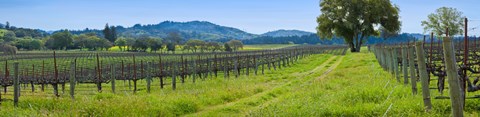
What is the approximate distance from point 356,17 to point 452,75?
4819cm

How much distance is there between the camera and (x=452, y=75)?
641 centimetres

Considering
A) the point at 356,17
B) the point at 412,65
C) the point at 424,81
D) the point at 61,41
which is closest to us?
the point at 424,81

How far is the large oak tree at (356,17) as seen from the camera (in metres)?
52.4

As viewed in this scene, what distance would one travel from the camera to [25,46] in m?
114

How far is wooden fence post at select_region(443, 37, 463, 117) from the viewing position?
6.31 m

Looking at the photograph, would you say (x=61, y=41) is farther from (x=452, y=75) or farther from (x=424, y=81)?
(x=452, y=75)

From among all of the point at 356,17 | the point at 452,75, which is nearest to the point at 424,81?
the point at 452,75

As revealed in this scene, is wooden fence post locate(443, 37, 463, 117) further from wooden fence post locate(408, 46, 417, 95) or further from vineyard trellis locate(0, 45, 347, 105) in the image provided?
vineyard trellis locate(0, 45, 347, 105)

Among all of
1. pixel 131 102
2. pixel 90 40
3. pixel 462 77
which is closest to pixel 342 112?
pixel 462 77

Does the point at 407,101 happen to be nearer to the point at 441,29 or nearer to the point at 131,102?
the point at 131,102

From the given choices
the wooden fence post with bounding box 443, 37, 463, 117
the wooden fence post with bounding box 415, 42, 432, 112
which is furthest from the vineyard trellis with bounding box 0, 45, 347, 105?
the wooden fence post with bounding box 443, 37, 463, 117

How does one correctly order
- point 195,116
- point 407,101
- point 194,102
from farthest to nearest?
point 194,102 < point 195,116 < point 407,101

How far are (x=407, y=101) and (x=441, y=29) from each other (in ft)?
257

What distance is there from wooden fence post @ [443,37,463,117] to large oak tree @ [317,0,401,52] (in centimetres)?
4672
